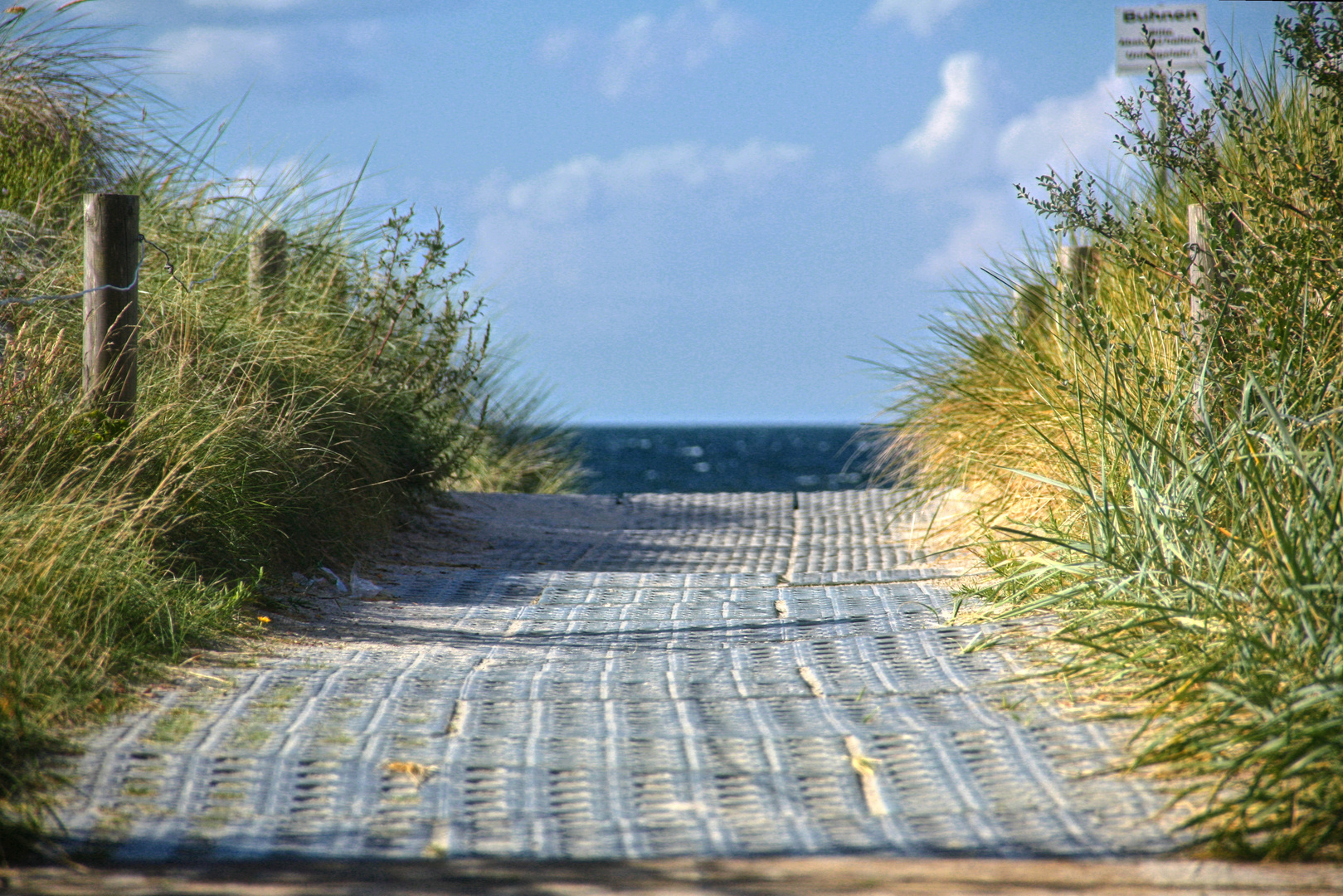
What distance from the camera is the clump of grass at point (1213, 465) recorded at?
2115 mm

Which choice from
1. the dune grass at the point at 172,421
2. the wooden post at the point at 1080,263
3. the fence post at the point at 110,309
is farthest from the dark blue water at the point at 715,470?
the fence post at the point at 110,309

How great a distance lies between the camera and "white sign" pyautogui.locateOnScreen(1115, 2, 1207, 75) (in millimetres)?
5984

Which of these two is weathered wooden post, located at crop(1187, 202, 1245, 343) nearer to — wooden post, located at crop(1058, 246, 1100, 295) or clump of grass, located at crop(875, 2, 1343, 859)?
clump of grass, located at crop(875, 2, 1343, 859)

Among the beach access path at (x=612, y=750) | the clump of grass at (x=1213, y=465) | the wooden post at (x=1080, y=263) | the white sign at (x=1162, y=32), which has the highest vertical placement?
the white sign at (x=1162, y=32)

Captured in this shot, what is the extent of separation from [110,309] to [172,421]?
1.39 feet

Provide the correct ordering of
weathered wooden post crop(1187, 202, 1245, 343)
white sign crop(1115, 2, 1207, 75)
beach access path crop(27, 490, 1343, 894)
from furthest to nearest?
white sign crop(1115, 2, 1207, 75), weathered wooden post crop(1187, 202, 1245, 343), beach access path crop(27, 490, 1343, 894)

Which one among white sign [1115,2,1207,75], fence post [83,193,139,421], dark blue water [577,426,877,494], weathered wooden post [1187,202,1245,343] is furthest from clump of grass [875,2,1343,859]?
dark blue water [577,426,877,494]

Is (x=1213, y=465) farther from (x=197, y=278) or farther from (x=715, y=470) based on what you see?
(x=715, y=470)

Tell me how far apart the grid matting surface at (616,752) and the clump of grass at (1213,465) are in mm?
216

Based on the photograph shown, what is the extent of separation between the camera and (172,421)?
3793mm

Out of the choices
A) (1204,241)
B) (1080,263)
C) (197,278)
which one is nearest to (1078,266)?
(1080,263)

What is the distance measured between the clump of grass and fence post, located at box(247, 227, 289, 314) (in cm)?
337

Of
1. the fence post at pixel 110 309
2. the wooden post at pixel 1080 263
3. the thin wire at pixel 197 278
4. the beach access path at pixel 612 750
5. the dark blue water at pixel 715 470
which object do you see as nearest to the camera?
the beach access path at pixel 612 750

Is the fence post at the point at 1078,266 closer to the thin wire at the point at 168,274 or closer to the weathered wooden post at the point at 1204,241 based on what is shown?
the weathered wooden post at the point at 1204,241
